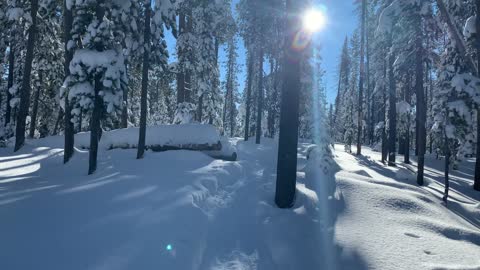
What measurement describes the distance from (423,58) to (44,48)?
87.4ft

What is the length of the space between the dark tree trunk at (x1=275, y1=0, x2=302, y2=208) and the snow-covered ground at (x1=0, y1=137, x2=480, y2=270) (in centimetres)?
55

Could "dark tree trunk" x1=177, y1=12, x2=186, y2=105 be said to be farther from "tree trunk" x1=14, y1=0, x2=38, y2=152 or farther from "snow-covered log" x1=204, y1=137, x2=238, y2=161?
"tree trunk" x1=14, y1=0, x2=38, y2=152

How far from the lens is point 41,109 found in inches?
1265

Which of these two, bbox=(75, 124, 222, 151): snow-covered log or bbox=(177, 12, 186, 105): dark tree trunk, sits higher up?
bbox=(177, 12, 186, 105): dark tree trunk

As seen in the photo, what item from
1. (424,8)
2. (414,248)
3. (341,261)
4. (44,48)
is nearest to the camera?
(341,261)

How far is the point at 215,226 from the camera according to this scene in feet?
22.8

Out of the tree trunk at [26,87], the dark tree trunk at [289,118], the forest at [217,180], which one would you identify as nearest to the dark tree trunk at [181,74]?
the forest at [217,180]

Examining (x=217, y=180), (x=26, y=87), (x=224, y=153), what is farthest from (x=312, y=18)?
(x=26, y=87)

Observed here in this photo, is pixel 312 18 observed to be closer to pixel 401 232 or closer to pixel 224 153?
pixel 401 232

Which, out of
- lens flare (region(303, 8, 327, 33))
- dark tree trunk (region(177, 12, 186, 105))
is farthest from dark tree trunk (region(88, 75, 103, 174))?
dark tree trunk (region(177, 12, 186, 105))

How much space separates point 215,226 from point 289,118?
11.4 ft

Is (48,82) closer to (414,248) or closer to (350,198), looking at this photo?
(350,198)

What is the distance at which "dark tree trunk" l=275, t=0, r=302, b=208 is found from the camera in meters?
8.48

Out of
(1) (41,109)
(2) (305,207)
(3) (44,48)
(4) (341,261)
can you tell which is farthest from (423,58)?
(1) (41,109)
